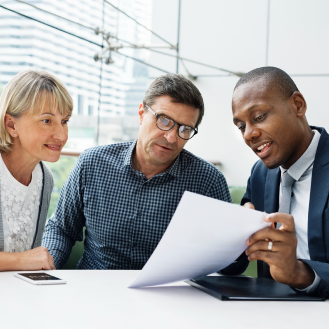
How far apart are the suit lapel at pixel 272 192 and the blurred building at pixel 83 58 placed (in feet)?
6.90

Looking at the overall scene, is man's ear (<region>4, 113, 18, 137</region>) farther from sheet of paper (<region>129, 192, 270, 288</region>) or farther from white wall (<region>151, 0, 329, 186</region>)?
white wall (<region>151, 0, 329, 186</region>)

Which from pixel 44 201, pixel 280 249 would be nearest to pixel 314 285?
pixel 280 249

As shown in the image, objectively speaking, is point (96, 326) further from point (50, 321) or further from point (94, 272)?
point (94, 272)

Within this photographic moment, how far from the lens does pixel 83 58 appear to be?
414cm

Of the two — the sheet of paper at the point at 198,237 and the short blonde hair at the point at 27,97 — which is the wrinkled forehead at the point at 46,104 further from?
the sheet of paper at the point at 198,237

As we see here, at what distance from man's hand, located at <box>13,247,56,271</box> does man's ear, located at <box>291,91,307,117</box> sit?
931 mm

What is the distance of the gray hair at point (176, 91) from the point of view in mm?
1623

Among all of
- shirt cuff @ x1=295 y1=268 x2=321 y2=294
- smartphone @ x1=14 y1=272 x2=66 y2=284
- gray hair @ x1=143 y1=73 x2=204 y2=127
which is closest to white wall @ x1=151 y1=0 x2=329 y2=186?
gray hair @ x1=143 y1=73 x2=204 y2=127

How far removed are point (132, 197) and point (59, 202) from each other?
1.03ft

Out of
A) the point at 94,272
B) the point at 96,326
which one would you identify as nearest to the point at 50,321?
the point at 96,326

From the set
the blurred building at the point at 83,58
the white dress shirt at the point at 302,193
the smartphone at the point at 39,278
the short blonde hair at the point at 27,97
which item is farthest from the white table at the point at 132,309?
the blurred building at the point at 83,58

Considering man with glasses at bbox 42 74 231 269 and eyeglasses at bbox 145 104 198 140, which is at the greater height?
eyeglasses at bbox 145 104 198 140

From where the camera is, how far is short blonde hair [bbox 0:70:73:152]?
1.47m

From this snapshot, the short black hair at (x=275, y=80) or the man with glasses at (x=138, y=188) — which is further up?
the short black hair at (x=275, y=80)
